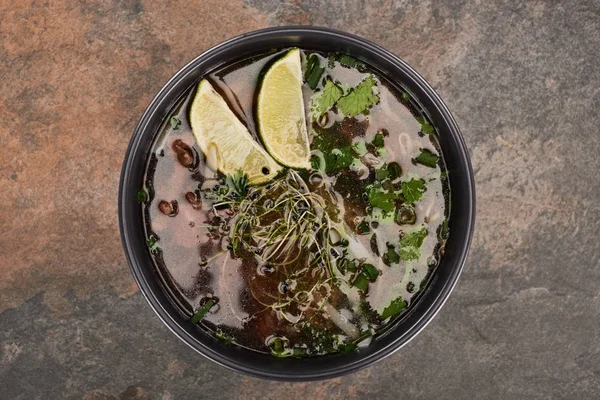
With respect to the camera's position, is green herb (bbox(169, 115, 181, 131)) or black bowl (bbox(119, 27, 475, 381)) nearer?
black bowl (bbox(119, 27, 475, 381))

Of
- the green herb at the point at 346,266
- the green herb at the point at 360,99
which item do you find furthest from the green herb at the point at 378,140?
the green herb at the point at 346,266

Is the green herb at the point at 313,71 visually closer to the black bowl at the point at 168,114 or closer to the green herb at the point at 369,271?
the black bowl at the point at 168,114

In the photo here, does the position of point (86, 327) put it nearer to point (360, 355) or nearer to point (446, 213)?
point (360, 355)

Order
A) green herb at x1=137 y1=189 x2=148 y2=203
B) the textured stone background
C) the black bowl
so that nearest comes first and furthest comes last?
the black bowl → green herb at x1=137 y1=189 x2=148 y2=203 → the textured stone background

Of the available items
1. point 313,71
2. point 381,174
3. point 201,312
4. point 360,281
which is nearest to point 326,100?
point 313,71

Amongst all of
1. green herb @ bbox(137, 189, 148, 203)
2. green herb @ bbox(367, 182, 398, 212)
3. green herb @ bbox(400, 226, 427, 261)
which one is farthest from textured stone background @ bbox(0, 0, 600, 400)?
green herb @ bbox(367, 182, 398, 212)

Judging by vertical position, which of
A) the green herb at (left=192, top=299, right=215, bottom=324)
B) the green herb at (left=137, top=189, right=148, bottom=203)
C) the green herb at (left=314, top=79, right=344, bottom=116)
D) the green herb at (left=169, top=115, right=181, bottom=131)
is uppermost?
the green herb at (left=314, top=79, right=344, bottom=116)

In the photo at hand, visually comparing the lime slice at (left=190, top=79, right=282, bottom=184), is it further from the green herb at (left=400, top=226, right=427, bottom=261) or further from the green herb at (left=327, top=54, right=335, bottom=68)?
the green herb at (left=400, top=226, right=427, bottom=261)
